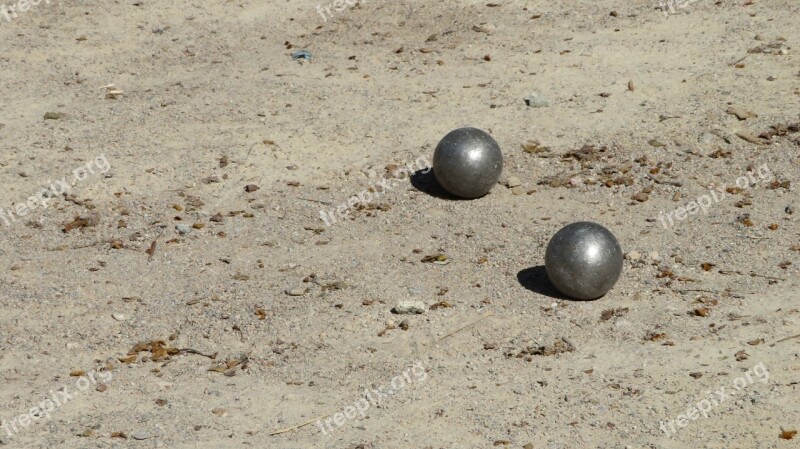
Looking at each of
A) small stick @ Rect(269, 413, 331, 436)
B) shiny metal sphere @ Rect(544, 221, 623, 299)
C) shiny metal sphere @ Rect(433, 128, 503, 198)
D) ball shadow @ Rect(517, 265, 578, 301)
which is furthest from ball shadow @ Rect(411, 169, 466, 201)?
small stick @ Rect(269, 413, 331, 436)

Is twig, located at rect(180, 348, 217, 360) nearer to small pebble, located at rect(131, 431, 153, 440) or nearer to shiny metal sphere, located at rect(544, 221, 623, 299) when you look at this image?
small pebble, located at rect(131, 431, 153, 440)

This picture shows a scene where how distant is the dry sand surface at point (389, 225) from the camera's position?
325 inches

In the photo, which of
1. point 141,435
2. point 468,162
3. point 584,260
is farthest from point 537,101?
point 141,435

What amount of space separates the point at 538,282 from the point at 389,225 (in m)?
1.94

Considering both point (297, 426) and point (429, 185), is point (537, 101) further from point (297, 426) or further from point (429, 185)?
point (297, 426)

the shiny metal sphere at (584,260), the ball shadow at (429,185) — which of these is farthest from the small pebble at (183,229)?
the shiny metal sphere at (584,260)

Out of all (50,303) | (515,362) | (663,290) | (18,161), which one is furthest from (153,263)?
(663,290)

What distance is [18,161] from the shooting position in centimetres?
1254

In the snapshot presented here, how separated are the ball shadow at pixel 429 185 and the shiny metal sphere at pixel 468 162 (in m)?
0.27

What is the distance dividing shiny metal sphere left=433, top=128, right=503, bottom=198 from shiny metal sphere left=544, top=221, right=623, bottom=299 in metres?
1.90

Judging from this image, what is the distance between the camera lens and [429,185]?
11.9 metres

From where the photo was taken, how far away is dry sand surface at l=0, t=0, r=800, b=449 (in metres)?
8.26

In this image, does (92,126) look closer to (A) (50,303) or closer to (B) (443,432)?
(A) (50,303)

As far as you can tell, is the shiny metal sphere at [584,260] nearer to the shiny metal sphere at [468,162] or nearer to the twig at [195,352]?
the shiny metal sphere at [468,162]
